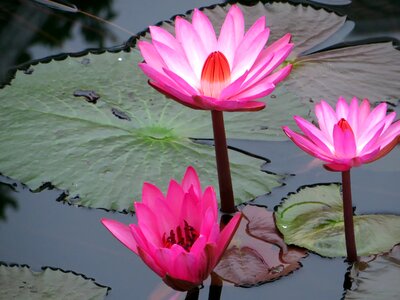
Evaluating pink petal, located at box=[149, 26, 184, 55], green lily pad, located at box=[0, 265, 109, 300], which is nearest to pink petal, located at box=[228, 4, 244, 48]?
pink petal, located at box=[149, 26, 184, 55]

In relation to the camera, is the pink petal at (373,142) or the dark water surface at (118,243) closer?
the pink petal at (373,142)

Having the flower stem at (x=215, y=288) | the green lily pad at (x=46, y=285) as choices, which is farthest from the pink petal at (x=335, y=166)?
the green lily pad at (x=46, y=285)

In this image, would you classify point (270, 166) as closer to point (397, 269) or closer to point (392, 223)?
point (392, 223)

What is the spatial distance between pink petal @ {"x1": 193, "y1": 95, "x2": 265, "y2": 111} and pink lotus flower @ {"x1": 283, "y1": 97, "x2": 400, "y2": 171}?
2.9 inches

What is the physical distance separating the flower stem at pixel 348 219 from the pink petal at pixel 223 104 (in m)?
0.21

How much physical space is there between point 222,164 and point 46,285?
413 millimetres

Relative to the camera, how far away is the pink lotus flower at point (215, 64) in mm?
1361

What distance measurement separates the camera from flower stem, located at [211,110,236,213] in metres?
1.47

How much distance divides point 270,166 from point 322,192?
0.17 m

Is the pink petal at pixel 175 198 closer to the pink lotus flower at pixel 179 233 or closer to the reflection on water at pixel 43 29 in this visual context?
the pink lotus flower at pixel 179 233

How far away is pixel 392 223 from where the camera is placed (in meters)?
1.54

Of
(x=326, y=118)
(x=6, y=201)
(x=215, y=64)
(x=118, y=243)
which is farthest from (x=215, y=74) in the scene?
(x=6, y=201)

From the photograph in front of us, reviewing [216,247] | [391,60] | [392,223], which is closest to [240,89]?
[216,247]

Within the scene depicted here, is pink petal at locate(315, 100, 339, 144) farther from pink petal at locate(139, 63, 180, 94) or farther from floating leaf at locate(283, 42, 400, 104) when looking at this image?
floating leaf at locate(283, 42, 400, 104)
